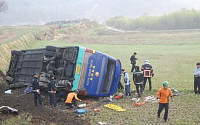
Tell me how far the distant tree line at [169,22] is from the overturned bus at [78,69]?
228 feet

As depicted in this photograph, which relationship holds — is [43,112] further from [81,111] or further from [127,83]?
[127,83]

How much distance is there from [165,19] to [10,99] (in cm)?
7824

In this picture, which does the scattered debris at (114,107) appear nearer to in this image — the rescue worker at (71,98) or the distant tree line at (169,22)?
the rescue worker at (71,98)

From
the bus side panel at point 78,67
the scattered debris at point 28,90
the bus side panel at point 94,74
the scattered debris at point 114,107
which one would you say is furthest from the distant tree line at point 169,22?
the scattered debris at point 114,107

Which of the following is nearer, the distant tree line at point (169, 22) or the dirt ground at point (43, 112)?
the dirt ground at point (43, 112)

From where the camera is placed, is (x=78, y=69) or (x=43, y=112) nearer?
(x=43, y=112)

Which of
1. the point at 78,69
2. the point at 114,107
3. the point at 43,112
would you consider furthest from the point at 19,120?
the point at 114,107

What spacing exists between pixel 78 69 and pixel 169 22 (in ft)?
251

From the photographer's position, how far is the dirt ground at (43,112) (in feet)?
27.6

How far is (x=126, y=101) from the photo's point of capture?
38.0 feet

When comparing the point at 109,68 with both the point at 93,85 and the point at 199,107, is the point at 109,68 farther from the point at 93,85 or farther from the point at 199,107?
the point at 199,107

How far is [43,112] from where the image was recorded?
31.3 feet

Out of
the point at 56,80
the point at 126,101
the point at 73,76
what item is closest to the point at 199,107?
the point at 126,101

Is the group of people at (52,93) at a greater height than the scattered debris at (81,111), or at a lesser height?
greater
